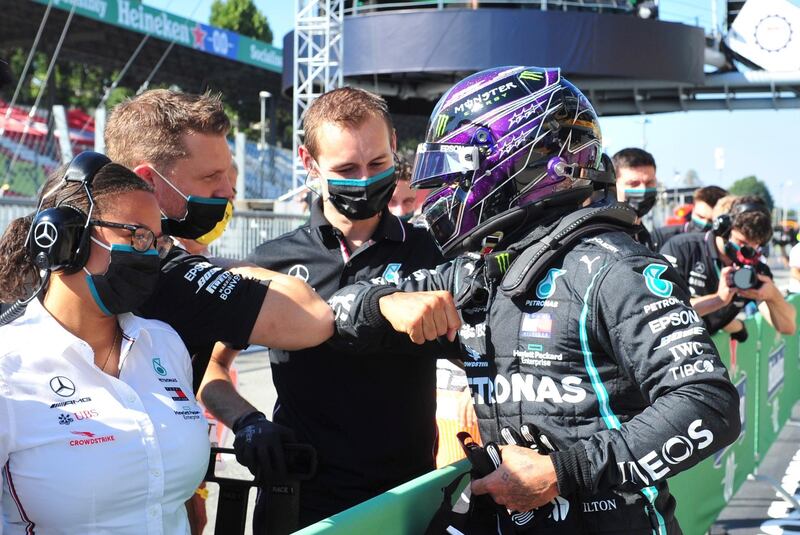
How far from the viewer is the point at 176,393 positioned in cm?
204

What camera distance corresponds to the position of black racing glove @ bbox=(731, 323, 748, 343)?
207 inches

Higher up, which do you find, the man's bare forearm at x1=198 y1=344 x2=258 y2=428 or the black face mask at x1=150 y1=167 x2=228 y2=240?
the black face mask at x1=150 y1=167 x2=228 y2=240

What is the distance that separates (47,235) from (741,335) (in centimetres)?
461

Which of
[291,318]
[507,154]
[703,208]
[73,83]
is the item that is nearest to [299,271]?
[291,318]

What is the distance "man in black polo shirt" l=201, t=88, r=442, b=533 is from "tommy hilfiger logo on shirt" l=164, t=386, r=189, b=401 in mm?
529

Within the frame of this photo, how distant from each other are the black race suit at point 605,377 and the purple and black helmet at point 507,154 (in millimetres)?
185

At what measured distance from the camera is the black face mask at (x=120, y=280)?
193cm

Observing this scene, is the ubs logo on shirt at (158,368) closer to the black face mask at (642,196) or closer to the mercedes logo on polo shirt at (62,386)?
the mercedes logo on polo shirt at (62,386)

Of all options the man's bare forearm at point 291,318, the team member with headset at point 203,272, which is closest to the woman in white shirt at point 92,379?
the team member with headset at point 203,272

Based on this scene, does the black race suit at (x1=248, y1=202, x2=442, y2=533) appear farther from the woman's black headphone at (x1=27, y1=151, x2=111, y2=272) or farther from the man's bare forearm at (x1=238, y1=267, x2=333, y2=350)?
the woman's black headphone at (x1=27, y1=151, x2=111, y2=272)

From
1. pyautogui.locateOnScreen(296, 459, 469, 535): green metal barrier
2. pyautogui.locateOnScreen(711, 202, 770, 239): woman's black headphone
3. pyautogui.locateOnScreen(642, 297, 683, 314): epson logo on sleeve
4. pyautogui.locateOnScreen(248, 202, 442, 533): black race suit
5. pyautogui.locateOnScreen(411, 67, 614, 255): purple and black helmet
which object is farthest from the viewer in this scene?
pyautogui.locateOnScreen(711, 202, 770, 239): woman's black headphone

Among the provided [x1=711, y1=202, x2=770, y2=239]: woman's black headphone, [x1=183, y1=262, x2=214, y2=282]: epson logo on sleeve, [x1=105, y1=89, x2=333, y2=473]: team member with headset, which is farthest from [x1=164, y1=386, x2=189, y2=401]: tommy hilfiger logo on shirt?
[x1=711, y1=202, x2=770, y2=239]: woman's black headphone

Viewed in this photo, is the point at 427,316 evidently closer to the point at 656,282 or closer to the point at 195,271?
the point at 656,282

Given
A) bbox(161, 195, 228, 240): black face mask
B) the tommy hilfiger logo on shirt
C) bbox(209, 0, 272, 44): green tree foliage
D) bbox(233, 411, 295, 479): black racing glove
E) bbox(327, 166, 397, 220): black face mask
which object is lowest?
bbox(233, 411, 295, 479): black racing glove
